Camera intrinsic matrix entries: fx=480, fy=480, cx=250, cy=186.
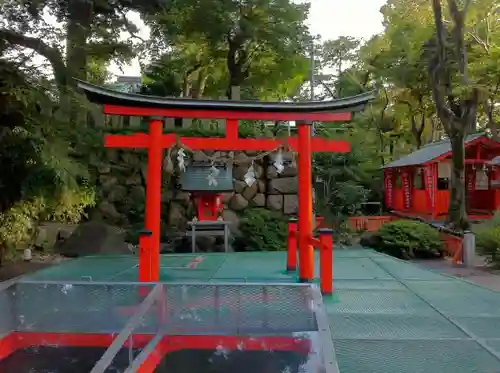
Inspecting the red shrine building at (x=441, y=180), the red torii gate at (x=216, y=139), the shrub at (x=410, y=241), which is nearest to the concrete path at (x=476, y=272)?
the shrub at (x=410, y=241)

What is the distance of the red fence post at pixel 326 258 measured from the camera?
6746mm

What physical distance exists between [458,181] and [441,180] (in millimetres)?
4520

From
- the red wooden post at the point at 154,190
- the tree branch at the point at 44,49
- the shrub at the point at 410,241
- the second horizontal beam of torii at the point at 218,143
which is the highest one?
the tree branch at the point at 44,49

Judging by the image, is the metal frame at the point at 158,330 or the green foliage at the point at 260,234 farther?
the green foliage at the point at 260,234

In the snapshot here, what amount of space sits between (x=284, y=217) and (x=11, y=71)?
29.0 ft

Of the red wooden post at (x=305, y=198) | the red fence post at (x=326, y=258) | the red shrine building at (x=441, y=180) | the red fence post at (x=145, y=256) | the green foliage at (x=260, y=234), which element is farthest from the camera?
the red shrine building at (x=441, y=180)

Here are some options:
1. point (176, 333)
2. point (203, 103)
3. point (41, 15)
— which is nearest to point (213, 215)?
point (203, 103)

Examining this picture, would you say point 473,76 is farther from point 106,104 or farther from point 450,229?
point 106,104

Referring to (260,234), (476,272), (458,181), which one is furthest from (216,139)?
(458,181)

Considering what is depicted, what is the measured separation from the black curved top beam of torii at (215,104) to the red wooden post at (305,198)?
0.34 m

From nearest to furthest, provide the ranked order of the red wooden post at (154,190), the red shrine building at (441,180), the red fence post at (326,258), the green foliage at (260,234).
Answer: the red fence post at (326,258) → the red wooden post at (154,190) → the green foliage at (260,234) → the red shrine building at (441,180)

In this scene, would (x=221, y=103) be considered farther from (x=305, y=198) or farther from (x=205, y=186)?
(x=205, y=186)

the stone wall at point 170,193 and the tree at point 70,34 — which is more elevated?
the tree at point 70,34

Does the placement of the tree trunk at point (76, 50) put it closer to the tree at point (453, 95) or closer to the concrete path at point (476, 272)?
the concrete path at point (476, 272)
